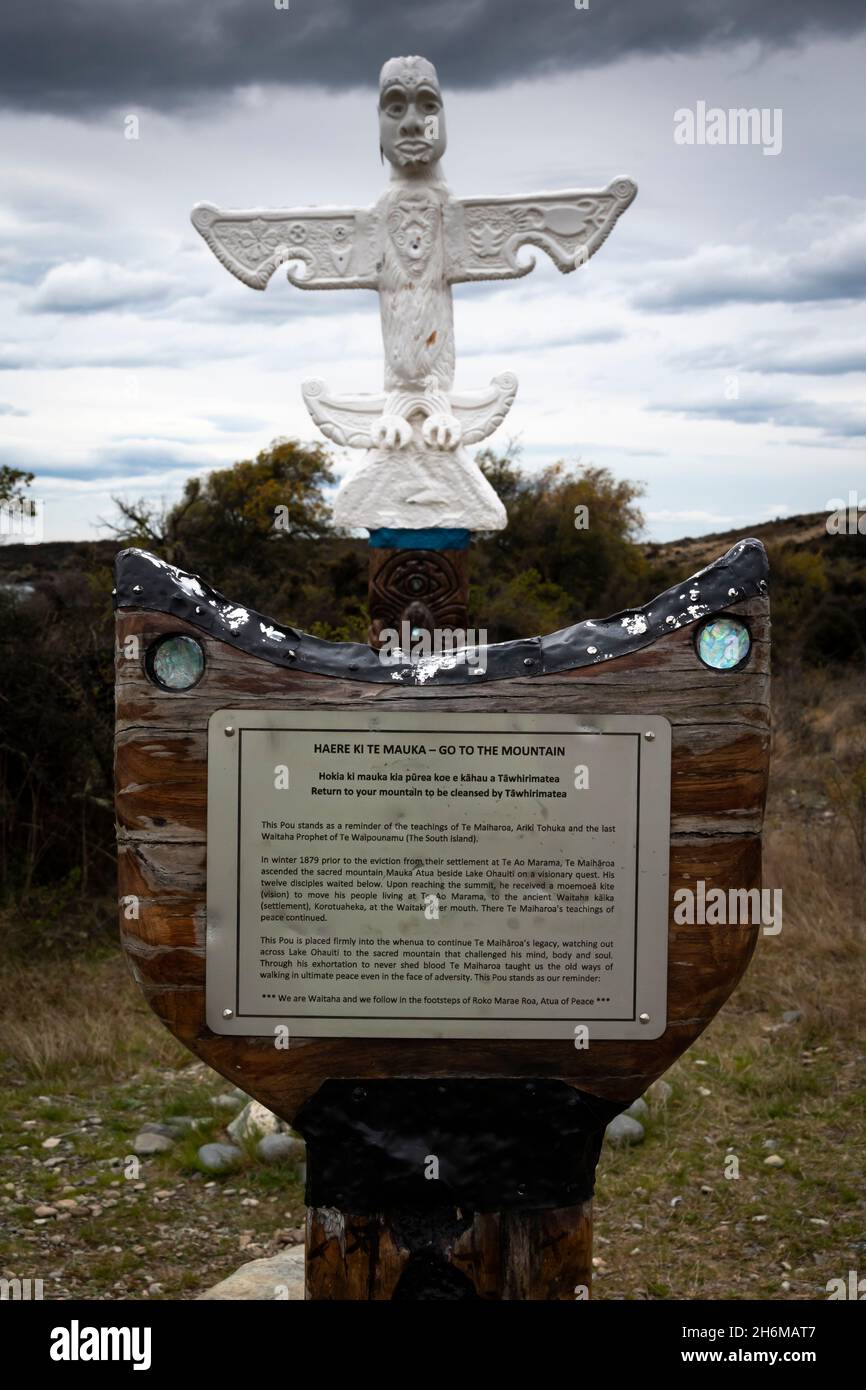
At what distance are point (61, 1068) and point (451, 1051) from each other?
3337 millimetres

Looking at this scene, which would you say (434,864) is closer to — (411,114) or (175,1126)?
(175,1126)

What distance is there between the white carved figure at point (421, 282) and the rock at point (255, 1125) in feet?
7.36

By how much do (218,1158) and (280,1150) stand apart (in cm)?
23

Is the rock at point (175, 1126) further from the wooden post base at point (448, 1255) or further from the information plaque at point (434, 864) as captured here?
the information plaque at point (434, 864)

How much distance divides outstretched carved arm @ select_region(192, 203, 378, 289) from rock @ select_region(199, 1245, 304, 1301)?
11.2 ft

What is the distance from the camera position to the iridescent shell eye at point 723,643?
2.88 metres

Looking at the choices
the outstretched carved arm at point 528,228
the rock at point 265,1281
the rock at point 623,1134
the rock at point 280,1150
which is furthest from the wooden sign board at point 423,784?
the outstretched carved arm at point 528,228

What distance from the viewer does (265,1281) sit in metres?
3.92

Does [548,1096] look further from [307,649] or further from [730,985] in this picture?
[307,649]

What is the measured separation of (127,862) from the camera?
2.92 metres

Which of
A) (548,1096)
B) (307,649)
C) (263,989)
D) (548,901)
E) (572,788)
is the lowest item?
(548,1096)

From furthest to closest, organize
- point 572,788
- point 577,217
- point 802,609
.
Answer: point 802,609
point 577,217
point 572,788

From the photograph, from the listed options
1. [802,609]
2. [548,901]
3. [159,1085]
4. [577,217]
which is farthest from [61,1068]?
[802,609]

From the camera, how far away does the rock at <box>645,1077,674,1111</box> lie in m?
5.30
